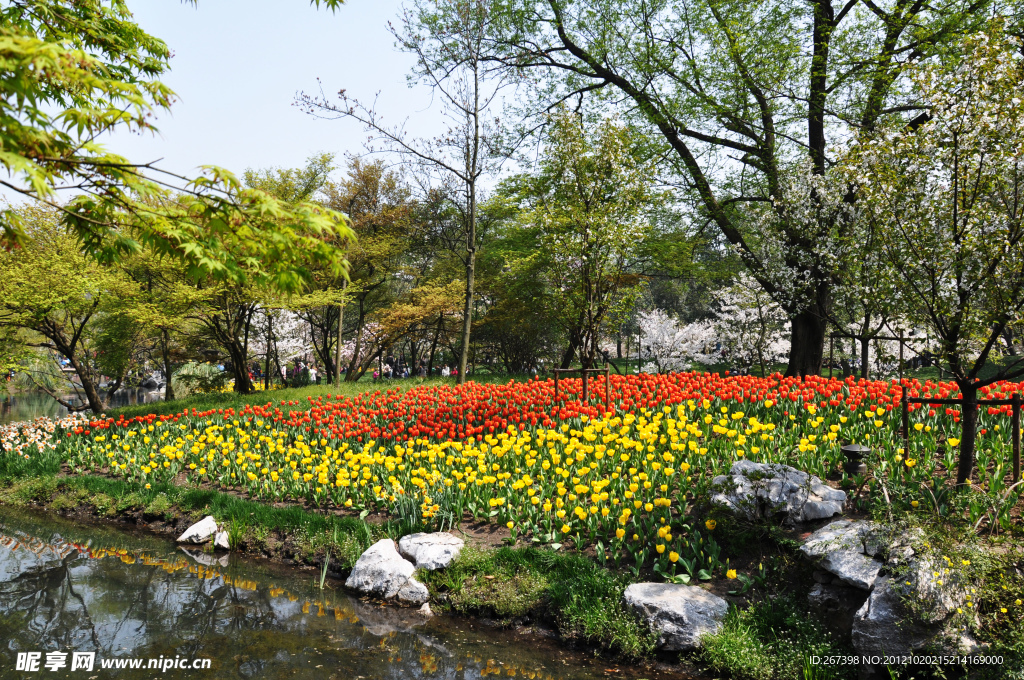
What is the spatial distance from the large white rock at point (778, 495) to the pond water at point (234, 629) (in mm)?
1786

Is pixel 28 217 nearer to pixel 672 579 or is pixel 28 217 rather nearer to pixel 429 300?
pixel 429 300

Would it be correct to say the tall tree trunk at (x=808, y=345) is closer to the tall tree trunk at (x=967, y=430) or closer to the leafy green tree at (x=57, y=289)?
the tall tree trunk at (x=967, y=430)

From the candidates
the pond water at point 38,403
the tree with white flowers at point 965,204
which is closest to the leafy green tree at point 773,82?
the tree with white flowers at point 965,204

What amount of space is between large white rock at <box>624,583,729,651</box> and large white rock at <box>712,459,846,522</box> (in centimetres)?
98

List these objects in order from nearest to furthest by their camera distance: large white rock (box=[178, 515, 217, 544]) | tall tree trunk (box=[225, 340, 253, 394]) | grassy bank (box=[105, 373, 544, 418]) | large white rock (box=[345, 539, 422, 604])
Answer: large white rock (box=[345, 539, 422, 604])
large white rock (box=[178, 515, 217, 544])
grassy bank (box=[105, 373, 544, 418])
tall tree trunk (box=[225, 340, 253, 394])

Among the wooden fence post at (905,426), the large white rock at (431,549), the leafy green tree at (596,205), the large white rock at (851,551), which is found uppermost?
the leafy green tree at (596,205)

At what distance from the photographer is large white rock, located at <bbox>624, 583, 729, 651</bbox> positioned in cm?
463

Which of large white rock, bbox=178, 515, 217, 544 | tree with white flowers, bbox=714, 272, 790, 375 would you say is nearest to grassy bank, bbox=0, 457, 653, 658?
large white rock, bbox=178, 515, 217, 544

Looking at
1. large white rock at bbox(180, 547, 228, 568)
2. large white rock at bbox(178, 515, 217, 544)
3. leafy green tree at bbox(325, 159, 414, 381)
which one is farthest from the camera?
leafy green tree at bbox(325, 159, 414, 381)

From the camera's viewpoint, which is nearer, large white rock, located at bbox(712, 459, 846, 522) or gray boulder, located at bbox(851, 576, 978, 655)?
gray boulder, located at bbox(851, 576, 978, 655)

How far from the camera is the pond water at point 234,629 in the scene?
15.1ft

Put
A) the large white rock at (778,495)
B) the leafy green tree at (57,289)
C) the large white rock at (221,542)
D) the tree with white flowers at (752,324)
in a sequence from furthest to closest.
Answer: the tree with white flowers at (752,324)
the leafy green tree at (57,289)
the large white rock at (221,542)
the large white rock at (778,495)

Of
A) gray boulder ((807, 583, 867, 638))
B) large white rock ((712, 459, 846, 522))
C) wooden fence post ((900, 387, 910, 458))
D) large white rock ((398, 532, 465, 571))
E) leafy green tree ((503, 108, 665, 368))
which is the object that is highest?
leafy green tree ((503, 108, 665, 368))

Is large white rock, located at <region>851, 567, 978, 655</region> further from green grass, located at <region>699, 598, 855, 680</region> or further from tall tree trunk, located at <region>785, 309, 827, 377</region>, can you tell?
tall tree trunk, located at <region>785, 309, 827, 377</region>
